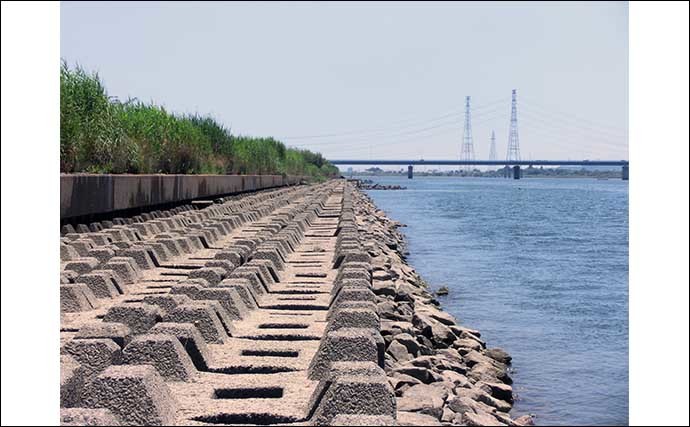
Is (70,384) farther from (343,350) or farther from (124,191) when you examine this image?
(124,191)

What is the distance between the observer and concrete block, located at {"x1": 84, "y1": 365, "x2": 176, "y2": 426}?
403cm

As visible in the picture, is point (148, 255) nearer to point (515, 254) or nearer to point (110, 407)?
point (110, 407)

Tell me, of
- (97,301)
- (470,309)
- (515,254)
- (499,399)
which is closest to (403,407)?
(499,399)

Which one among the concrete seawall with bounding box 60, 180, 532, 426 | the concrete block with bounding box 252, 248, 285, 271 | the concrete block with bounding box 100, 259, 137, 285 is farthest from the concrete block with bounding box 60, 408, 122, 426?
the concrete block with bounding box 252, 248, 285, 271

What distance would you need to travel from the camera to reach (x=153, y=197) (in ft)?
56.2

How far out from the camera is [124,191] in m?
14.8

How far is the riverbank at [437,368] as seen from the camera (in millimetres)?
4965

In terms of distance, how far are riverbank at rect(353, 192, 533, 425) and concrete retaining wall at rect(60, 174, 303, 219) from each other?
4.04 m

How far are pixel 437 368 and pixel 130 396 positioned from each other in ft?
11.0

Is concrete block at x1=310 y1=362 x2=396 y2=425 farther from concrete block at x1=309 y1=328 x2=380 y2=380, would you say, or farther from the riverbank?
concrete block at x1=309 y1=328 x2=380 y2=380

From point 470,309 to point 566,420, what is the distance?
622 cm

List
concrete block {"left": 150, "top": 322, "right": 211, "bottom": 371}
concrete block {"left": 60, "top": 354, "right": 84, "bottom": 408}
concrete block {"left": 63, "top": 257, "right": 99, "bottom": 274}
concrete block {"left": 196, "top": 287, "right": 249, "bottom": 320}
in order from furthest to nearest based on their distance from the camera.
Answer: concrete block {"left": 63, "top": 257, "right": 99, "bottom": 274}, concrete block {"left": 196, "top": 287, "right": 249, "bottom": 320}, concrete block {"left": 150, "top": 322, "right": 211, "bottom": 371}, concrete block {"left": 60, "top": 354, "right": 84, "bottom": 408}

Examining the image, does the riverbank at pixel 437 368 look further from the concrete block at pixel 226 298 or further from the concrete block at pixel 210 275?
the concrete block at pixel 210 275

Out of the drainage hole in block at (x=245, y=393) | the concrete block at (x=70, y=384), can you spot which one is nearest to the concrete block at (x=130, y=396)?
the concrete block at (x=70, y=384)
